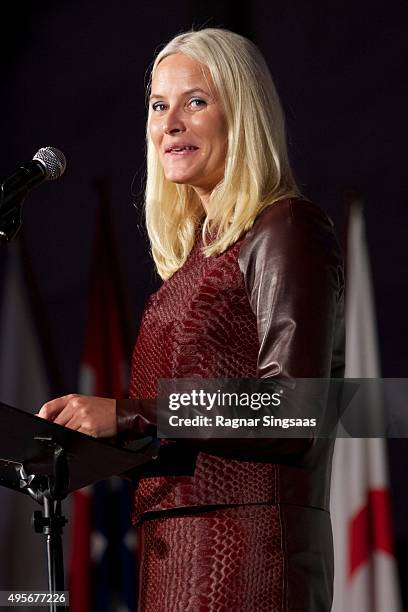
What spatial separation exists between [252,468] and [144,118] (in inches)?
103

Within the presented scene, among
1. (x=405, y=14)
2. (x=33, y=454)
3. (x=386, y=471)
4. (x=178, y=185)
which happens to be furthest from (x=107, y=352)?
(x=33, y=454)

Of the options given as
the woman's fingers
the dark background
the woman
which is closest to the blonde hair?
the woman

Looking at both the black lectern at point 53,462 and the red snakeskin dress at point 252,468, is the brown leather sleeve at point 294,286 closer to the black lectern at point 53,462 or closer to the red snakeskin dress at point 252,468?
the red snakeskin dress at point 252,468

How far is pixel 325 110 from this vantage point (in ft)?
10.8

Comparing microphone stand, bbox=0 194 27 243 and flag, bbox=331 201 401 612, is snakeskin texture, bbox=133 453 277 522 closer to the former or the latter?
microphone stand, bbox=0 194 27 243

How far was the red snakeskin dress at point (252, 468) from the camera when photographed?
1313 mm

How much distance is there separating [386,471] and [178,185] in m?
1.50

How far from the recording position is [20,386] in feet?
11.8

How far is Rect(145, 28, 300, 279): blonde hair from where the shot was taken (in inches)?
58.4

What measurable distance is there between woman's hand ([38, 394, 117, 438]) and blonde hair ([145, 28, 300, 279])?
1.09 feet

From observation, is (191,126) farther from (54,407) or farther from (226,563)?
(226,563)

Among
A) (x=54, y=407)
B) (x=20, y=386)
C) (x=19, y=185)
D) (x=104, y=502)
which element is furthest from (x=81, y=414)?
(x=20, y=386)

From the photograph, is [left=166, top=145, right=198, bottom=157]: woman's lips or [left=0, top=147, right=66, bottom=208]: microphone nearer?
[left=0, top=147, right=66, bottom=208]: microphone

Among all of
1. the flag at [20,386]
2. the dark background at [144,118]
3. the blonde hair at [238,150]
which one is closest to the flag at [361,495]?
the dark background at [144,118]
